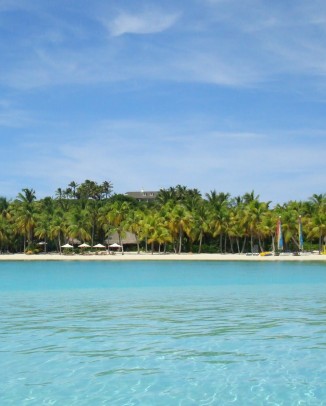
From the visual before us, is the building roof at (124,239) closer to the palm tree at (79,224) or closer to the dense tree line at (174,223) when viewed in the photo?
the dense tree line at (174,223)

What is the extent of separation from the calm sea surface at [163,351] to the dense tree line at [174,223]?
2104 inches

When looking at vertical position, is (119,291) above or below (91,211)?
below

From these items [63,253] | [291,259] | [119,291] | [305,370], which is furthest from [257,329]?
[63,253]

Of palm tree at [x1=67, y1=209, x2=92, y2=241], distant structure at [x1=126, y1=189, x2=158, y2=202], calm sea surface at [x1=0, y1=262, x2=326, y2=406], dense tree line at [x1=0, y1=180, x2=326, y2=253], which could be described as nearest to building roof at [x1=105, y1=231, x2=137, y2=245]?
dense tree line at [x1=0, y1=180, x2=326, y2=253]

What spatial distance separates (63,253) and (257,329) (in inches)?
2761

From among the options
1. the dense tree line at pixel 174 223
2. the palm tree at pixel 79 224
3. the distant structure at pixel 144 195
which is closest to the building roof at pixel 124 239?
the dense tree line at pixel 174 223

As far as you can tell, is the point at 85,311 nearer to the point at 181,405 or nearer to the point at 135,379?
the point at 135,379

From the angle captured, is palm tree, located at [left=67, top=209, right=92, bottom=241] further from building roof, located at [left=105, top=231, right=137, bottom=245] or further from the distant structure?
the distant structure

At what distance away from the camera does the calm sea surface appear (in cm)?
880

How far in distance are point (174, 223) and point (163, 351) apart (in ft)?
212

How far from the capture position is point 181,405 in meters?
8.23

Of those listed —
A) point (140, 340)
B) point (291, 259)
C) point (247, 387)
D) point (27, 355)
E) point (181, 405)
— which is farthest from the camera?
point (291, 259)

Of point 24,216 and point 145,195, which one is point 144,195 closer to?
point 145,195

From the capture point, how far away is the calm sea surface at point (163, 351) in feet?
28.9
